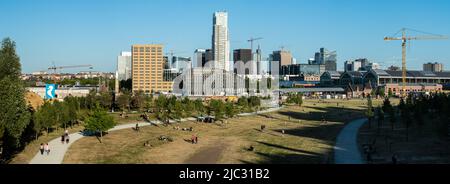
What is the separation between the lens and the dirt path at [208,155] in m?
45.3

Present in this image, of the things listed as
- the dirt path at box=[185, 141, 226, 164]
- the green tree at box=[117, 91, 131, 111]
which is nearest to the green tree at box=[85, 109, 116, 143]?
the dirt path at box=[185, 141, 226, 164]

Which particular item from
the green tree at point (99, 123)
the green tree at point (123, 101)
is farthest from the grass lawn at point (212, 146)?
the green tree at point (123, 101)

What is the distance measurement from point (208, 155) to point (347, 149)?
628 inches

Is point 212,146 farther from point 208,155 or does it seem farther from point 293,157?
point 293,157

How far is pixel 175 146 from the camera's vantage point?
55188 mm

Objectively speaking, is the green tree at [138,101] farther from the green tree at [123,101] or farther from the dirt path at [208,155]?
the dirt path at [208,155]

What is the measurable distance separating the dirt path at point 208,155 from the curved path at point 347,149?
40.4ft

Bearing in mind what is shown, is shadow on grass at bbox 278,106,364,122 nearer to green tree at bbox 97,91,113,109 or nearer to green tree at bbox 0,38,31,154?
green tree at bbox 97,91,113,109

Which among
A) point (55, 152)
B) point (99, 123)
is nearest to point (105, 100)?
point (99, 123)

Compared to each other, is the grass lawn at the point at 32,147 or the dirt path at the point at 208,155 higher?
the grass lawn at the point at 32,147
